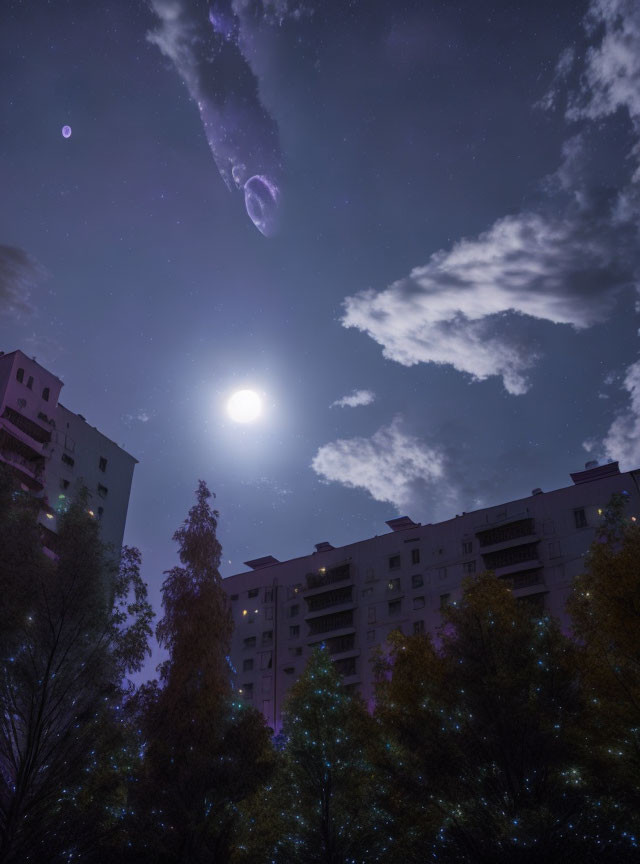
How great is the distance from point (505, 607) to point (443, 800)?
868 cm

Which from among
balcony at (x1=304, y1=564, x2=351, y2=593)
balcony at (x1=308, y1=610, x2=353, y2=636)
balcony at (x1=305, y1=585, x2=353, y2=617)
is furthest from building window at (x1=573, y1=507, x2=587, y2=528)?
balcony at (x1=308, y1=610, x2=353, y2=636)

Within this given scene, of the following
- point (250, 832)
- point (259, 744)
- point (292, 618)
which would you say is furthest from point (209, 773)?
point (292, 618)

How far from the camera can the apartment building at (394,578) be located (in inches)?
2146

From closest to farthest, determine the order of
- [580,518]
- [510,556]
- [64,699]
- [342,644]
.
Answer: [64,699] → [580,518] → [510,556] → [342,644]

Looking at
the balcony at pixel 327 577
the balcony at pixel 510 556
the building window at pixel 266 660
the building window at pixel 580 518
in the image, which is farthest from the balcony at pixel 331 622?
the building window at pixel 580 518

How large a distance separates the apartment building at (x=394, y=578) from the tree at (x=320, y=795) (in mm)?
25687

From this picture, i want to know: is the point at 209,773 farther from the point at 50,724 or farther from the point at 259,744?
the point at 50,724

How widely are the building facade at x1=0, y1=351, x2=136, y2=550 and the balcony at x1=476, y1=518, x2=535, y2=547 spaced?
3154 cm

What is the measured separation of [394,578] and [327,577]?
7.72 meters

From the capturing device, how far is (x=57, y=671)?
20.0m

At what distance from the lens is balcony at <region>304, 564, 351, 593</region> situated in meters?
66.8

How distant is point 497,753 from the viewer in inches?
880

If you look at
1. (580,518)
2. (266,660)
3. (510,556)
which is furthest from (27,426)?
(580,518)

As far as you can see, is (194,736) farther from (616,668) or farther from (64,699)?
(616,668)
